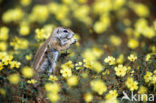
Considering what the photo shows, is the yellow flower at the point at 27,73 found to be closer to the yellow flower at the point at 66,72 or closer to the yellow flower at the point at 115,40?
the yellow flower at the point at 66,72

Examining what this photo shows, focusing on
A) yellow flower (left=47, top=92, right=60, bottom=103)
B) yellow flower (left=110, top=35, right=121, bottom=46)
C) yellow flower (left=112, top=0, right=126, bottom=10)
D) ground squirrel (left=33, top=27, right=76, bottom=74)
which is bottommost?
yellow flower (left=47, top=92, right=60, bottom=103)

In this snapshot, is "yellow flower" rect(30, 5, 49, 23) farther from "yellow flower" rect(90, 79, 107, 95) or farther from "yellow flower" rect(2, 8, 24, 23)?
"yellow flower" rect(90, 79, 107, 95)

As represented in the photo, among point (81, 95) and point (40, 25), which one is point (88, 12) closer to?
point (40, 25)

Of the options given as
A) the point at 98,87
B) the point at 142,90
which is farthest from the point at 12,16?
the point at 142,90

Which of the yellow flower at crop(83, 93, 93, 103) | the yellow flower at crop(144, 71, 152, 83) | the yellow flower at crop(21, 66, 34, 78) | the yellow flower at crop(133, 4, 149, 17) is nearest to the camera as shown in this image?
the yellow flower at crop(83, 93, 93, 103)

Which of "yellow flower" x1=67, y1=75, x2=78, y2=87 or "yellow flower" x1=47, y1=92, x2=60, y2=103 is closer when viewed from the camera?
"yellow flower" x1=47, y1=92, x2=60, y2=103

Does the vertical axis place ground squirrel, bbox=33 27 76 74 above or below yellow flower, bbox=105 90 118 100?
above

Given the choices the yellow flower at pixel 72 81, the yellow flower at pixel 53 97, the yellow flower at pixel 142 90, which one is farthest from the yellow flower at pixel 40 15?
the yellow flower at pixel 142 90

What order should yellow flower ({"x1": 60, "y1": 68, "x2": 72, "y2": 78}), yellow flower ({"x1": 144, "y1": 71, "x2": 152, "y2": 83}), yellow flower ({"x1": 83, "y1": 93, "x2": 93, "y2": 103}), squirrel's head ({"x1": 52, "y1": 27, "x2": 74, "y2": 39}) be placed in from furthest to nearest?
squirrel's head ({"x1": 52, "y1": 27, "x2": 74, "y2": 39}), yellow flower ({"x1": 60, "y1": 68, "x2": 72, "y2": 78}), yellow flower ({"x1": 144, "y1": 71, "x2": 152, "y2": 83}), yellow flower ({"x1": 83, "y1": 93, "x2": 93, "y2": 103})

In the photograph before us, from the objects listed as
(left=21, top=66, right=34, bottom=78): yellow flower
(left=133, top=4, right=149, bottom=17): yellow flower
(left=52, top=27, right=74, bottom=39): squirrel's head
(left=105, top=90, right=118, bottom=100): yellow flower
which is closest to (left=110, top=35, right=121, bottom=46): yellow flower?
(left=133, top=4, right=149, bottom=17): yellow flower

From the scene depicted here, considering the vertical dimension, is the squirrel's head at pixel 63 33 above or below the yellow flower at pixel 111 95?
above
